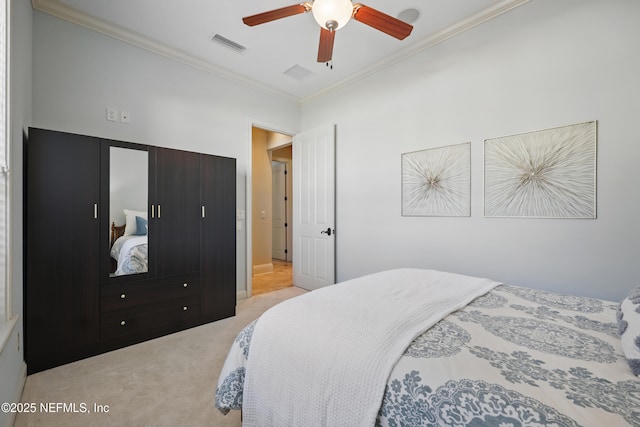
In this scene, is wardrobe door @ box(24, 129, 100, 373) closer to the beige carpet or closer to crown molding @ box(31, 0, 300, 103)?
the beige carpet

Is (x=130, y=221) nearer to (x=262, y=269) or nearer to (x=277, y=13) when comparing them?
(x=277, y=13)

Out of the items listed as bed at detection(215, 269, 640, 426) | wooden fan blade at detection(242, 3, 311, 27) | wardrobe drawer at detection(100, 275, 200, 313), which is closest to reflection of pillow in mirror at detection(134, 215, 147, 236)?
wardrobe drawer at detection(100, 275, 200, 313)

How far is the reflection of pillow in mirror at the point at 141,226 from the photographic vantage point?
2436 millimetres

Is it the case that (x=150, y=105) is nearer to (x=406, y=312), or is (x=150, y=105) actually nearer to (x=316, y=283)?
(x=316, y=283)

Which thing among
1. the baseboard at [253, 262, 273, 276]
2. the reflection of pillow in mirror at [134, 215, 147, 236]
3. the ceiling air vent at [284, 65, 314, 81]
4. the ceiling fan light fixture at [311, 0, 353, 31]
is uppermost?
the ceiling air vent at [284, 65, 314, 81]

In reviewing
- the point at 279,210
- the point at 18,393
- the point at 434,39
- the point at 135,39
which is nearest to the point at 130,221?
the point at 18,393

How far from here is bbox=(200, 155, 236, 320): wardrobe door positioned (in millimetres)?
2854

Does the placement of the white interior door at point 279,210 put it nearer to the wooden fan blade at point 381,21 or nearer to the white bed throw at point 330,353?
the wooden fan blade at point 381,21

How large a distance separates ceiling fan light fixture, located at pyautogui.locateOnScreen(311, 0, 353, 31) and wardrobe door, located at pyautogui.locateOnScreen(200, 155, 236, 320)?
5.68 ft

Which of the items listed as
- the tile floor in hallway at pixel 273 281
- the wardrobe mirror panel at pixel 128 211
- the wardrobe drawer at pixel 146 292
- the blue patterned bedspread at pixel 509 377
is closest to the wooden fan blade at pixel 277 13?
the wardrobe mirror panel at pixel 128 211

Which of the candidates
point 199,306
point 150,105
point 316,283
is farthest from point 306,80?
point 199,306

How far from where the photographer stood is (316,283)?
153 inches

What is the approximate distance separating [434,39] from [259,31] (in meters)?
1.76

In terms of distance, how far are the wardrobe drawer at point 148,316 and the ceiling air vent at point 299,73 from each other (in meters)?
2.86
